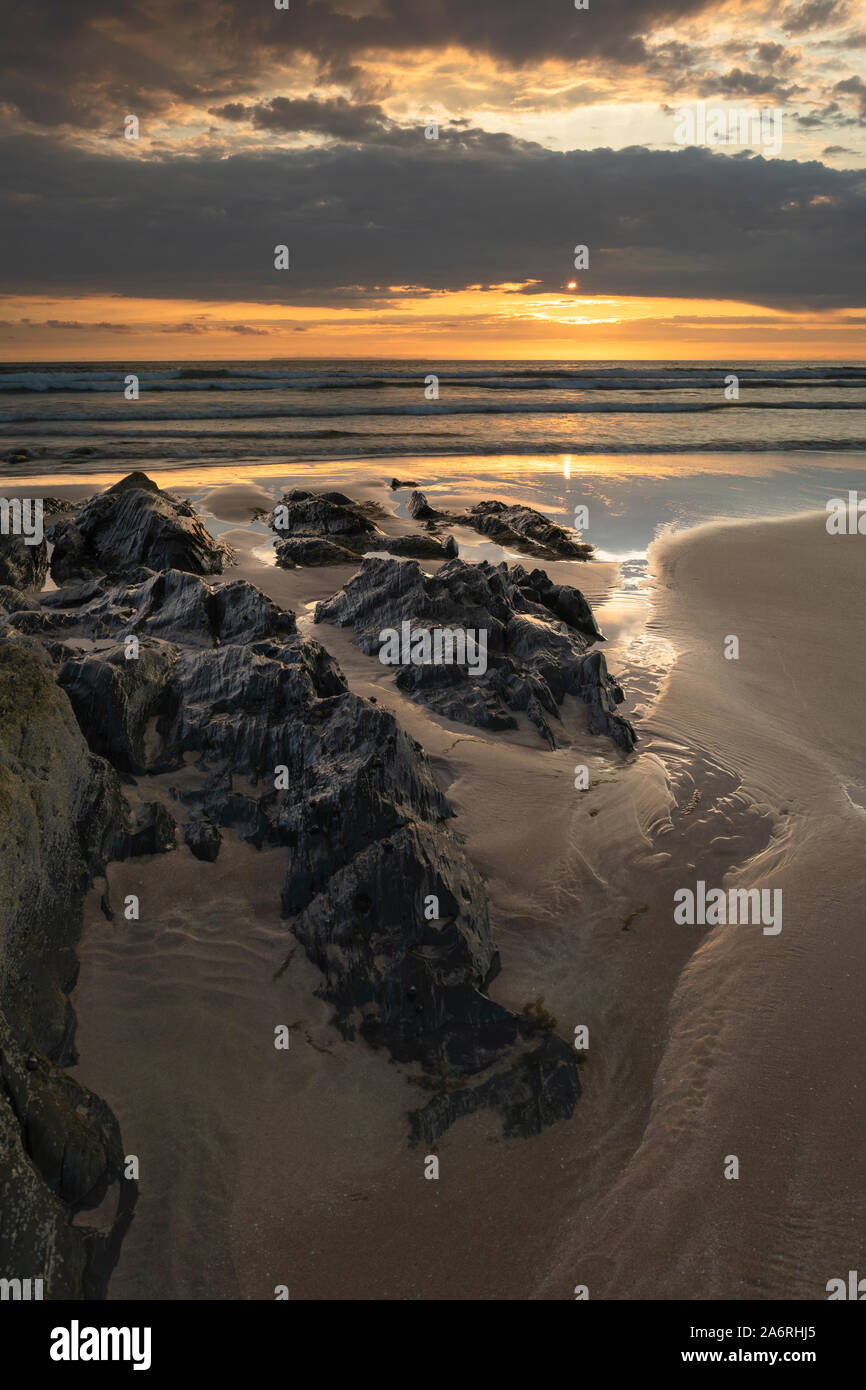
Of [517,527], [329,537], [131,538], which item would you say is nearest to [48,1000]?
[131,538]

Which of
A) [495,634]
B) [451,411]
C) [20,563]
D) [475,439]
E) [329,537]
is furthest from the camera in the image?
[451,411]

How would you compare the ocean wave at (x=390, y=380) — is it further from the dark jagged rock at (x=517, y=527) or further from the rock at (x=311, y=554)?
the rock at (x=311, y=554)

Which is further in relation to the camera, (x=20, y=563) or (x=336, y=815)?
(x=20, y=563)

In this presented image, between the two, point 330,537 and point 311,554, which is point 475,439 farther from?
point 311,554

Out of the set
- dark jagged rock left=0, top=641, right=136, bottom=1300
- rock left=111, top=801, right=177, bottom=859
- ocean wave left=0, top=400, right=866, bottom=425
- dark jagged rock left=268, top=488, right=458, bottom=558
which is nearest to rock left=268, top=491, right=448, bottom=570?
dark jagged rock left=268, top=488, right=458, bottom=558

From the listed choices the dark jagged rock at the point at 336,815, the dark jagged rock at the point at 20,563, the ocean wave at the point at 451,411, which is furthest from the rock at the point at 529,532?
the ocean wave at the point at 451,411

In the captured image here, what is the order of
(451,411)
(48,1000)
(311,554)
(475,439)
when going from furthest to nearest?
(451,411) < (475,439) < (311,554) < (48,1000)

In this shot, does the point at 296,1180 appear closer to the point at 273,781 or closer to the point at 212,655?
the point at 273,781
